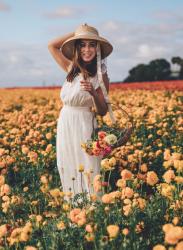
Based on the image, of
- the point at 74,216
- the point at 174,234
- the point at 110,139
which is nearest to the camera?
the point at 174,234

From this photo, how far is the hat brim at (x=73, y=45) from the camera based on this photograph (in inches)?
147

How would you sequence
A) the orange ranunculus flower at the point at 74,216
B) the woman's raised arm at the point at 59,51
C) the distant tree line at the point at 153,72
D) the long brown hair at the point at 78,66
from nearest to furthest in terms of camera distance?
the orange ranunculus flower at the point at 74,216
the long brown hair at the point at 78,66
the woman's raised arm at the point at 59,51
the distant tree line at the point at 153,72

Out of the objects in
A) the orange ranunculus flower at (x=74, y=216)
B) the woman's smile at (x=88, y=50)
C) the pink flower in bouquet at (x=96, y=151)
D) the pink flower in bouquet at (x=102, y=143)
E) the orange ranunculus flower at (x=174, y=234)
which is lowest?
the orange ranunculus flower at (x=74, y=216)

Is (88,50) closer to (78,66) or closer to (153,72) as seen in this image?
(78,66)

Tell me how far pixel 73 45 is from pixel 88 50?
0.83 ft

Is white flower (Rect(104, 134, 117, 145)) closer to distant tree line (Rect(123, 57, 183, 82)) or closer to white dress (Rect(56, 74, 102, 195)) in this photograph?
white dress (Rect(56, 74, 102, 195))

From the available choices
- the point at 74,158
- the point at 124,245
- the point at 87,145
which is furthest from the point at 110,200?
the point at 74,158

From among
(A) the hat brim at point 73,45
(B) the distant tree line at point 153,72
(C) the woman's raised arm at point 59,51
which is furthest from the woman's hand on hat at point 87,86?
(B) the distant tree line at point 153,72

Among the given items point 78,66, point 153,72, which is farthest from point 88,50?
point 153,72

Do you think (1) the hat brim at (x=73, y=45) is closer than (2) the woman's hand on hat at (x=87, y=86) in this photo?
No

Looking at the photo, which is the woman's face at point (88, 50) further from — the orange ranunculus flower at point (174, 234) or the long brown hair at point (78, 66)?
the orange ranunculus flower at point (174, 234)

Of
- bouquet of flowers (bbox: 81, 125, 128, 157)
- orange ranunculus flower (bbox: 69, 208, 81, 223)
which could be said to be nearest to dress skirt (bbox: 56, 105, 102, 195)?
bouquet of flowers (bbox: 81, 125, 128, 157)

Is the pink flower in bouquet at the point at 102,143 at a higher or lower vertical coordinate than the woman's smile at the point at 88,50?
lower

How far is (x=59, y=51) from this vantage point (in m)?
4.22
